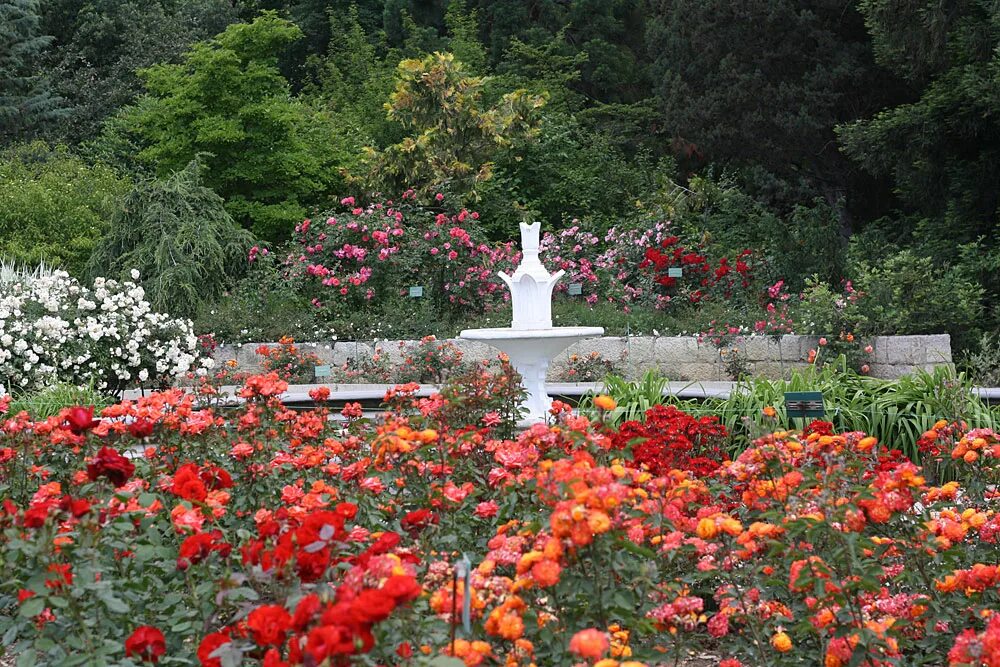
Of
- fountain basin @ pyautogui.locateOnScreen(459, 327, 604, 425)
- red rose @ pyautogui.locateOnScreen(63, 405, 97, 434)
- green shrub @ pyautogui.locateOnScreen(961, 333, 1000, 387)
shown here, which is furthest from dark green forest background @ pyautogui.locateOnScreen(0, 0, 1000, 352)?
red rose @ pyautogui.locateOnScreen(63, 405, 97, 434)

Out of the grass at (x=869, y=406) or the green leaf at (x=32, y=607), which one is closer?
the green leaf at (x=32, y=607)

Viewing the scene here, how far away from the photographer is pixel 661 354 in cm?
1012

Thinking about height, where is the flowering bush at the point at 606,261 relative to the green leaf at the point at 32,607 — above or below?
above

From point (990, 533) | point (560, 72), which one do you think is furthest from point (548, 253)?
point (990, 533)

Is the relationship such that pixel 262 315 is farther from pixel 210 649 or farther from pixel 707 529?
pixel 210 649

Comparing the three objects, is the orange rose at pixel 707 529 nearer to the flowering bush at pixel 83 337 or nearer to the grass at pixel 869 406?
the grass at pixel 869 406

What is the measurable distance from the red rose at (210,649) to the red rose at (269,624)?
14 centimetres

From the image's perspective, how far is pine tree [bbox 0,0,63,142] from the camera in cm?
2102

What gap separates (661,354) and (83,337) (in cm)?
492

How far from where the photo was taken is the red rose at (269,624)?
1.72m

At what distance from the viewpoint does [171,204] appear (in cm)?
1221

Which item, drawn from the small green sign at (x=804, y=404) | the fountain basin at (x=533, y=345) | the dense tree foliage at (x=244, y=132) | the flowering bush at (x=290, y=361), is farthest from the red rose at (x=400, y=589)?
the dense tree foliage at (x=244, y=132)

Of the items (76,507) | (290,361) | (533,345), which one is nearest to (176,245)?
(290,361)

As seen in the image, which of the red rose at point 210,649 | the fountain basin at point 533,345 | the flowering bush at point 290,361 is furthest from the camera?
the flowering bush at point 290,361
